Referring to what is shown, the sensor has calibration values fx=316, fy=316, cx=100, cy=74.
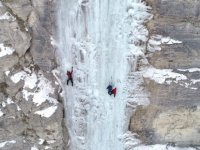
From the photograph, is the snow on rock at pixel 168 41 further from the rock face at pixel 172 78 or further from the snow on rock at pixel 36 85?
the snow on rock at pixel 36 85

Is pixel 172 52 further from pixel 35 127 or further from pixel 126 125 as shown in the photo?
pixel 35 127

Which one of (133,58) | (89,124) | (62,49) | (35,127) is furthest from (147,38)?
(35,127)

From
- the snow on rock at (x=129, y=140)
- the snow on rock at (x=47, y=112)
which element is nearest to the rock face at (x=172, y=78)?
the snow on rock at (x=129, y=140)

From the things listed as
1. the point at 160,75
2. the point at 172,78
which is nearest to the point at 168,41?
the point at 160,75

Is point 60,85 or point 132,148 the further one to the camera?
point 132,148

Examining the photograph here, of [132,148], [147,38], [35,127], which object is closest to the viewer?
[147,38]

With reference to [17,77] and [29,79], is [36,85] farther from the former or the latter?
[17,77]

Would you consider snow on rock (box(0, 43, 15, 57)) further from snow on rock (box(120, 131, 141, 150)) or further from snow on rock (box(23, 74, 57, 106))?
snow on rock (box(120, 131, 141, 150))
